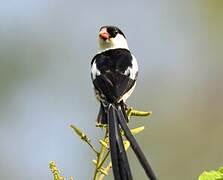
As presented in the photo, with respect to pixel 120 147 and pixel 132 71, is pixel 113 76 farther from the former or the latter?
pixel 120 147

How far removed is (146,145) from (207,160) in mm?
458

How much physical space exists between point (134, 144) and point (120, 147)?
5 centimetres

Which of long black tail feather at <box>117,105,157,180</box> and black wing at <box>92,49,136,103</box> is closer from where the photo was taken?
long black tail feather at <box>117,105,157,180</box>

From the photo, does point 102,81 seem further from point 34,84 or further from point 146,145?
point 34,84

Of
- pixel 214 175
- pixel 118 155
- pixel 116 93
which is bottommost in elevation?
pixel 214 175

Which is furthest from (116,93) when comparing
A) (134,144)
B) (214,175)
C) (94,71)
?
(214,175)

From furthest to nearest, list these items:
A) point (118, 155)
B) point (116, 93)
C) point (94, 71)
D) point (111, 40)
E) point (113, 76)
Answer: point (111, 40) < point (94, 71) < point (113, 76) < point (116, 93) < point (118, 155)

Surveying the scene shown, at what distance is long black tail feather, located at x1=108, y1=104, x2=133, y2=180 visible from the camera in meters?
2.26

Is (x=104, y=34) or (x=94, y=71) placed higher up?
(x=104, y=34)

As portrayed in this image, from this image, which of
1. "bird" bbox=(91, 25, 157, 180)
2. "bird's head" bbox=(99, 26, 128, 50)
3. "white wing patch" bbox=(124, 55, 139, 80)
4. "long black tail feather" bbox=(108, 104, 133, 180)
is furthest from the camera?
"bird's head" bbox=(99, 26, 128, 50)

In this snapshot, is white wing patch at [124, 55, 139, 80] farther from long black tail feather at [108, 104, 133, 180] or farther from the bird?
long black tail feather at [108, 104, 133, 180]

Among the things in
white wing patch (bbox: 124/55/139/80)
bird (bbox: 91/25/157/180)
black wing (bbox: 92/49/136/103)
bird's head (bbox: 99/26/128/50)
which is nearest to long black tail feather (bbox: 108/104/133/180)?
bird (bbox: 91/25/157/180)

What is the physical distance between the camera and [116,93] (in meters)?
2.98

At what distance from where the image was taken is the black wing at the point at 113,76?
9.82 feet
